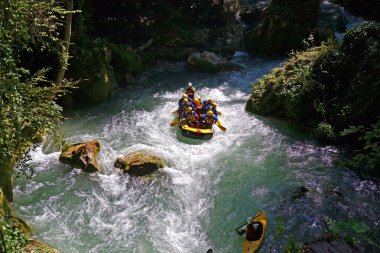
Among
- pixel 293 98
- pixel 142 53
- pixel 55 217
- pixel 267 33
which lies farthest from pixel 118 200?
pixel 267 33

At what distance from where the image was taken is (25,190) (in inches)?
330

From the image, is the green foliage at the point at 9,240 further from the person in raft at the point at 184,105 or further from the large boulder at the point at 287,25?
the large boulder at the point at 287,25

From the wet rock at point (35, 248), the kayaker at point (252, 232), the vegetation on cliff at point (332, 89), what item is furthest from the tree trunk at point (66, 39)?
the kayaker at point (252, 232)

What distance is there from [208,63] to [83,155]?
7241 millimetres

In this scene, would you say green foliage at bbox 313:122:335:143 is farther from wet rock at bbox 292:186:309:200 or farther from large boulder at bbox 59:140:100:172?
large boulder at bbox 59:140:100:172

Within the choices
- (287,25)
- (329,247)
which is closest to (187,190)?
(329,247)

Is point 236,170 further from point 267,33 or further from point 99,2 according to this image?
point 99,2

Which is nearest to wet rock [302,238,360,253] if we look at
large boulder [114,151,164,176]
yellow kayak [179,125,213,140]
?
large boulder [114,151,164,176]

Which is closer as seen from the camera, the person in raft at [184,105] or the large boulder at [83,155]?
the large boulder at [83,155]

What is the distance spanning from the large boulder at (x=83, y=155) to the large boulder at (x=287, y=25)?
882 centimetres

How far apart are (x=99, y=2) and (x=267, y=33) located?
720 cm

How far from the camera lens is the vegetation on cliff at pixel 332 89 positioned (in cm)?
941

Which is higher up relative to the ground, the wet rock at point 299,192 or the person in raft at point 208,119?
the person in raft at point 208,119

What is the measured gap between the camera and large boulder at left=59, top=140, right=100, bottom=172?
29.5 feet
